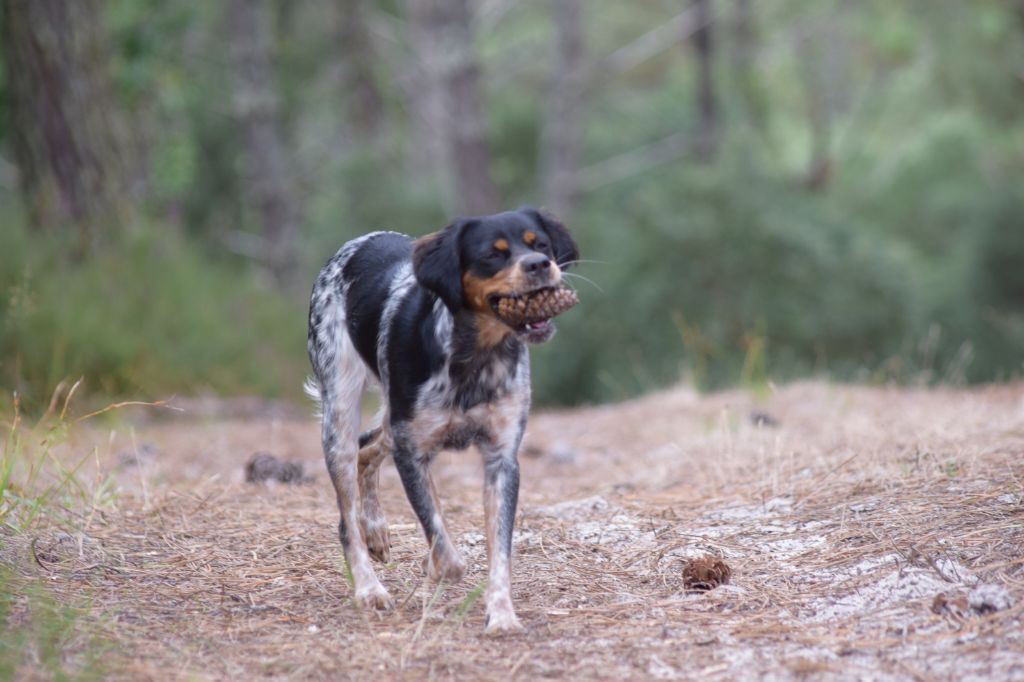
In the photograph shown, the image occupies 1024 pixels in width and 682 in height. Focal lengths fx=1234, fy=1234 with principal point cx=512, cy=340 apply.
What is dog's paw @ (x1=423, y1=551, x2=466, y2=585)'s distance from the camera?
4.84 metres

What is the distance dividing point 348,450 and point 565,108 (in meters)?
15.1

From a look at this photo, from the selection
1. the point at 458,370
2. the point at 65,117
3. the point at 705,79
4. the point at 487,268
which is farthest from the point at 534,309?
the point at 705,79

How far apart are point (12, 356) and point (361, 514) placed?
17.8ft

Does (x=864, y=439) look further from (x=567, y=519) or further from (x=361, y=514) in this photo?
(x=361, y=514)

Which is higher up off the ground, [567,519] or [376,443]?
[376,443]

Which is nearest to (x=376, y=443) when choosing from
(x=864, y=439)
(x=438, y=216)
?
(x=864, y=439)

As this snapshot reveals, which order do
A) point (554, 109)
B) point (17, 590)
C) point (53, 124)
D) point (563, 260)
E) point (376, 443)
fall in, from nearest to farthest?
point (17, 590), point (563, 260), point (376, 443), point (53, 124), point (554, 109)

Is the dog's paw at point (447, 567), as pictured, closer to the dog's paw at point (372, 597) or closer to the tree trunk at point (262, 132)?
the dog's paw at point (372, 597)

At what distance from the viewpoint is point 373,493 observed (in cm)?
550

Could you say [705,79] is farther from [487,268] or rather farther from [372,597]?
[372,597]

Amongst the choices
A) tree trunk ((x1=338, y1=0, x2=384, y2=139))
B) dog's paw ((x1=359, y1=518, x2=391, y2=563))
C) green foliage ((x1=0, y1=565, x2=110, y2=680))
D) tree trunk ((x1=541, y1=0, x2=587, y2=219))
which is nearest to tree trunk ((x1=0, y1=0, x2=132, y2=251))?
dog's paw ((x1=359, y1=518, x2=391, y2=563))

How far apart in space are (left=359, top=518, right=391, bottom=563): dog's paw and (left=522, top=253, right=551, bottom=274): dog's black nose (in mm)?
1414

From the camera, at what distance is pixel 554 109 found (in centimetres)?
1973

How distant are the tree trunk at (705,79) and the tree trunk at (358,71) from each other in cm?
760
